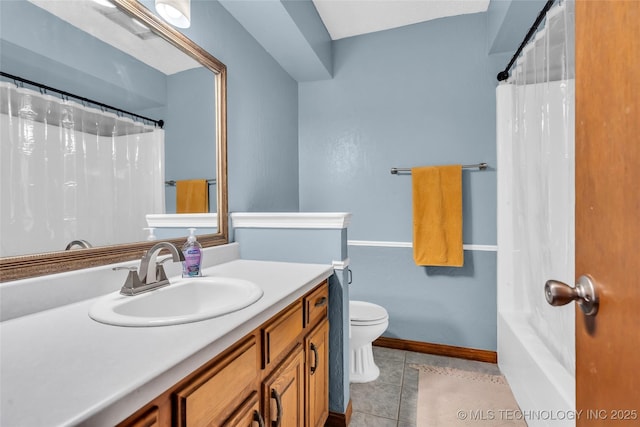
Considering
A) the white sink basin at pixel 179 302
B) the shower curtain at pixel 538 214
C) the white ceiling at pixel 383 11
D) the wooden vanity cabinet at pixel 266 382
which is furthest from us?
the white ceiling at pixel 383 11

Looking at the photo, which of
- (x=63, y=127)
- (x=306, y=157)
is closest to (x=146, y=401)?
(x=63, y=127)

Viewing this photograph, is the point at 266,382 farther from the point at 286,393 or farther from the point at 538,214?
the point at 538,214

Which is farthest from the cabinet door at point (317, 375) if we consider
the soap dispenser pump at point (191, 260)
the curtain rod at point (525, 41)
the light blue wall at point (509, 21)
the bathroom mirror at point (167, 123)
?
the light blue wall at point (509, 21)

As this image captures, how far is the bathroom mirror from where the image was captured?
0.84 metres

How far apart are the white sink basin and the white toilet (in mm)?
946

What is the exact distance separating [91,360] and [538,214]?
6.25 ft

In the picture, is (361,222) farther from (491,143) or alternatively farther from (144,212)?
(144,212)

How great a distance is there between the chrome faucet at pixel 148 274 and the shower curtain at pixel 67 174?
17 centimetres

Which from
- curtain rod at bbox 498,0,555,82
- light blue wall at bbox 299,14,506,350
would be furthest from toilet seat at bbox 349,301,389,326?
curtain rod at bbox 498,0,555,82

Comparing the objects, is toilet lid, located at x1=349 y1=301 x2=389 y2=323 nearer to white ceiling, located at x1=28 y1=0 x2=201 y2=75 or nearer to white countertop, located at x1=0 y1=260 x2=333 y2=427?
white countertop, located at x1=0 y1=260 x2=333 y2=427

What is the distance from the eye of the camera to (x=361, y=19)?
2.22 meters

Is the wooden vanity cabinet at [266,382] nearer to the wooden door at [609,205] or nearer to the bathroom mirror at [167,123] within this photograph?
the bathroom mirror at [167,123]

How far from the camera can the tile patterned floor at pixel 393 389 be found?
1.57m

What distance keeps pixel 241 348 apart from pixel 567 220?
1.44 meters
